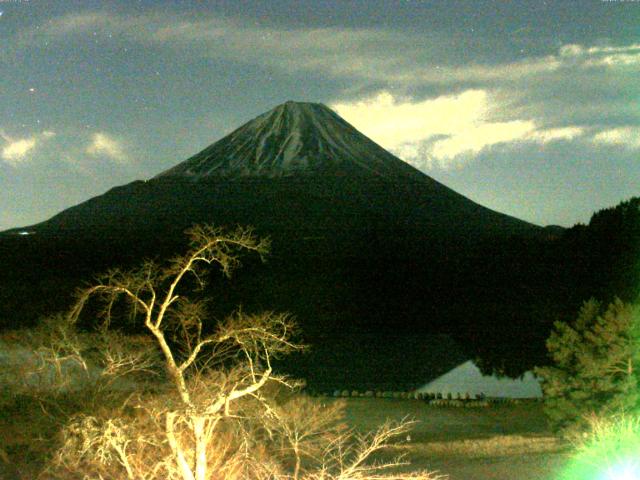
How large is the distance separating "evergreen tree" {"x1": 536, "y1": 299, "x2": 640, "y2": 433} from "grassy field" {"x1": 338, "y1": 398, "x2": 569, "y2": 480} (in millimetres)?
880

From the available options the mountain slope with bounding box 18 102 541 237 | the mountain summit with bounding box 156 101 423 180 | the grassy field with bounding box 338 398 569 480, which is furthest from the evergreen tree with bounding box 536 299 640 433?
the mountain summit with bounding box 156 101 423 180

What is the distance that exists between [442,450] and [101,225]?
217 feet

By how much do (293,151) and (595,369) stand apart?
247 feet

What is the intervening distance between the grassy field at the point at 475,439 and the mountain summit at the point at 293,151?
62637mm

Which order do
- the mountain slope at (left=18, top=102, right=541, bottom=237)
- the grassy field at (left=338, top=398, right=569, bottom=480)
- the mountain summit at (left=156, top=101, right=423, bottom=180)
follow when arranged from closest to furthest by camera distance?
1. the grassy field at (left=338, top=398, right=569, bottom=480)
2. the mountain slope at (left=18, top=102, right=541, bottom=237)
3. the mountain summit at (left=156, top=101, right=423, bottom=180)

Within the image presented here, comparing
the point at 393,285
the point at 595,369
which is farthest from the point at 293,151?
the point at 595,369

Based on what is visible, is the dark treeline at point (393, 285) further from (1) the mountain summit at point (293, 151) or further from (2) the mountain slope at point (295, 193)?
(1) the mountain summit at point (293, 151)

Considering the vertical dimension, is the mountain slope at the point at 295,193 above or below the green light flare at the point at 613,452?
above

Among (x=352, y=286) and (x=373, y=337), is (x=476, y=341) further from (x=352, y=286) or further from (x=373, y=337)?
(x=352, y=286)

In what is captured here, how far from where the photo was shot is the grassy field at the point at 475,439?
12.9m

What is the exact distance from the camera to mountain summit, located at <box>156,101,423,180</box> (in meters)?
86.0

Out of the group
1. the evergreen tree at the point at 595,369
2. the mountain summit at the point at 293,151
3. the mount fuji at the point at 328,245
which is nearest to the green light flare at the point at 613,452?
the evergreen tree at the point at 595,369

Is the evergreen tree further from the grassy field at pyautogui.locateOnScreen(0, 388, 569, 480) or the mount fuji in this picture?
the mount fuji

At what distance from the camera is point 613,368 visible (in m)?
14.6
